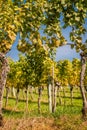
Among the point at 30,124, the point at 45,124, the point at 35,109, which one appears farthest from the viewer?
the point at 35,109

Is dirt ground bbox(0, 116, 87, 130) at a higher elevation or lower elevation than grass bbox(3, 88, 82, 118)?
lower

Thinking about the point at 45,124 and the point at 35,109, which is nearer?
the point at 45,124

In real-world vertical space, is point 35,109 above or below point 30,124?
above

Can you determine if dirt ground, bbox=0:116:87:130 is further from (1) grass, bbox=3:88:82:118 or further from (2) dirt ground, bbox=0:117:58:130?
(1) grass, bbox=3:88:82:118

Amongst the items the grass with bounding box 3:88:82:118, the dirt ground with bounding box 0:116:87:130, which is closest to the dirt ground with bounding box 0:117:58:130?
the dirt ground with bounding box 0:116:87:130

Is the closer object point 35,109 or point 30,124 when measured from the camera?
point 30,124

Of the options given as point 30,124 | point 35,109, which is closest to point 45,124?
point 30,124

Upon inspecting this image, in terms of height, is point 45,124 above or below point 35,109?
below

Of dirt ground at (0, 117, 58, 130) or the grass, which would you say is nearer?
dirt ground at (0, 117, 58, 130)

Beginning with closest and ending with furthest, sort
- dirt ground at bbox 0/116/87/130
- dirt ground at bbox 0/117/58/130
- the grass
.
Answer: dirt ground at bbox 0/117/58/130 → dirt ground at bbox 0/116/87/130 → the grass

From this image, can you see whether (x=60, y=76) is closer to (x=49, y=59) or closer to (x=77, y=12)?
(x=49, y=59)

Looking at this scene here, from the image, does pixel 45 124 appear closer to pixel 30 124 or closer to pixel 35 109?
pixel 30 124

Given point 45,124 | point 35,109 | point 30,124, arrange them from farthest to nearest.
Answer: point 35,109, point 45,124, point 30,124

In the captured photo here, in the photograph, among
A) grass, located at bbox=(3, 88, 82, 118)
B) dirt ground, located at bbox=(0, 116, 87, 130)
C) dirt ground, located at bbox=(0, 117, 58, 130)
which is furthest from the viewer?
grass, located at bbox=(3, 88, 82, 118)
